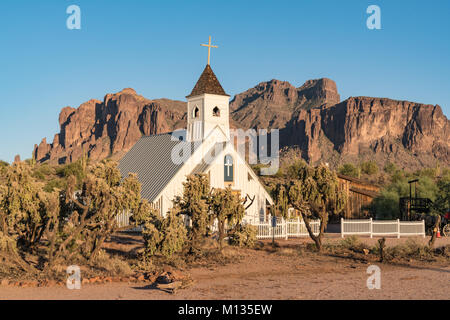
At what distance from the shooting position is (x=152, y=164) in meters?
32.0

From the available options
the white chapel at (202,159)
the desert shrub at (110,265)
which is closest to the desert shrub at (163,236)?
the desert shrub at (110,265)

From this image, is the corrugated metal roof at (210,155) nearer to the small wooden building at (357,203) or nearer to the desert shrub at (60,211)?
the desert shrub at (60,211)

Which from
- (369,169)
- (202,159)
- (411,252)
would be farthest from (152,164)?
(369,169)

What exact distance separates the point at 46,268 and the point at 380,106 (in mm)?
189811

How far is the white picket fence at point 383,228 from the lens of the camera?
2962 centimetres

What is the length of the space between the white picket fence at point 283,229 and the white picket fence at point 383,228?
6.47ft

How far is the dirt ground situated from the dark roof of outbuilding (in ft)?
29.1

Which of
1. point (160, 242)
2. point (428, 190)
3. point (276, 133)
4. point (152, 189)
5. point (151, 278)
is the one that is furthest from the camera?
point (276, 133)

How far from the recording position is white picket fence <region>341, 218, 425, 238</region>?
2962cm

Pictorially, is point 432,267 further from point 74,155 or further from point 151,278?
point 74,155

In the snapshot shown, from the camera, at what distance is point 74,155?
634 feet

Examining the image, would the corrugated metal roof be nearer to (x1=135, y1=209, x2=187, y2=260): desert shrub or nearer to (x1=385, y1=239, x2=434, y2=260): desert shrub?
(x1=135, y1=209, x2=187, y2=260): desert shrub

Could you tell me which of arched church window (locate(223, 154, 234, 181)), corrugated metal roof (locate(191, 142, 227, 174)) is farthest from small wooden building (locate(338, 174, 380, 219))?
corrugated metal roof (locate(191, 142, 227, 174))
